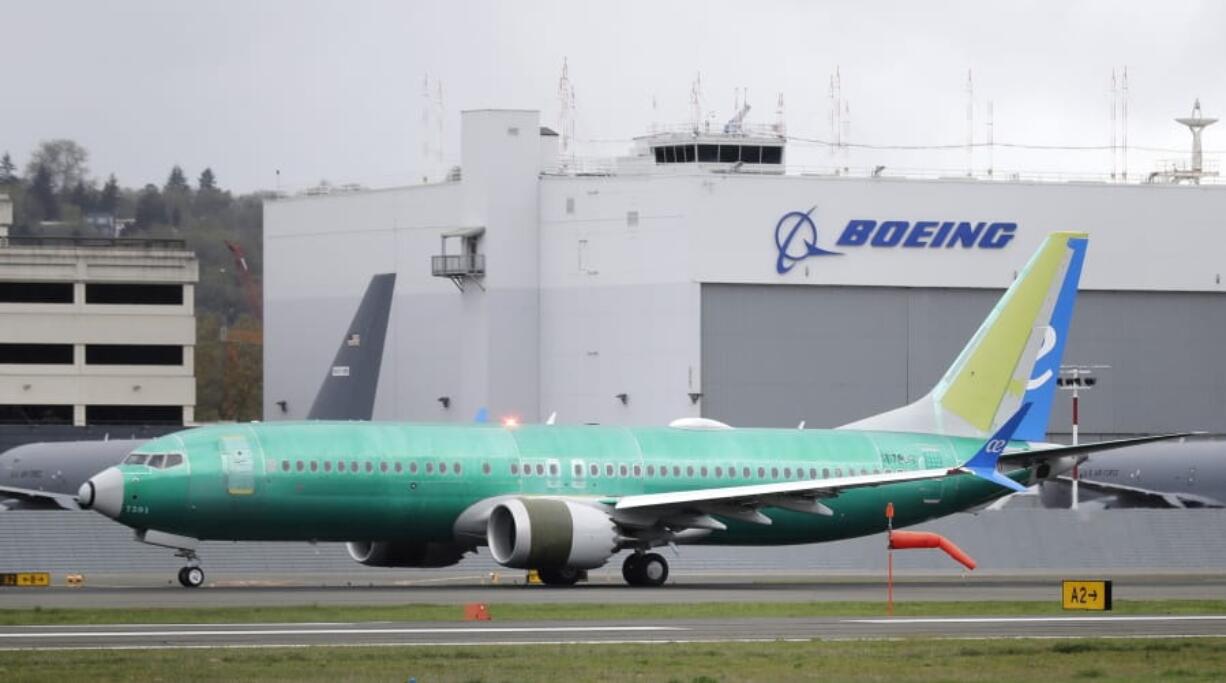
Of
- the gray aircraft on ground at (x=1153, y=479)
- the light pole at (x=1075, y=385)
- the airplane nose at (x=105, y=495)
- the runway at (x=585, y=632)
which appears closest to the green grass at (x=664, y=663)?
the runway at (x=585, y=632)

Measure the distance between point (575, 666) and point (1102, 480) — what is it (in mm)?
66501

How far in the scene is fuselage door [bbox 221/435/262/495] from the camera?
46219 mm

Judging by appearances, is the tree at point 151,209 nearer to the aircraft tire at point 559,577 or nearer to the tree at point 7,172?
the tree at point 7,172

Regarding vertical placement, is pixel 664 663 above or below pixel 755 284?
below

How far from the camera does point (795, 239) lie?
97625 mm

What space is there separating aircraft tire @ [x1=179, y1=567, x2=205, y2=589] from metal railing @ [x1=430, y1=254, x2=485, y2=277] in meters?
52.2

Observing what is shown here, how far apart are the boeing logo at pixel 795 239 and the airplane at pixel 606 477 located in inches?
1637

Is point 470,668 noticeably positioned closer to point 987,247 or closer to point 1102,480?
point 1102,480

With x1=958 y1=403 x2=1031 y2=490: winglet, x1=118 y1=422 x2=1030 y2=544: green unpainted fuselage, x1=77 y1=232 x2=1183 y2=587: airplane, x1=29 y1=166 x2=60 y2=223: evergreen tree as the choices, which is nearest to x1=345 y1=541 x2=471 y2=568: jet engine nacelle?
x1=77 y1=232 x2=1183 y2=587: airplane

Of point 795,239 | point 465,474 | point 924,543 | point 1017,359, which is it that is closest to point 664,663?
point 465,474

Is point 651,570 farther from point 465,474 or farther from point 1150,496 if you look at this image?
point 1150,496

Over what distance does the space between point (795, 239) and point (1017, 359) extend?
143 ft

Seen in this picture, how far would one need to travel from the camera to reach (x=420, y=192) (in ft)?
341

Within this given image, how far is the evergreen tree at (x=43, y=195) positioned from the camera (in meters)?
140
